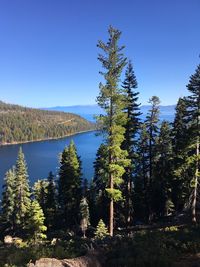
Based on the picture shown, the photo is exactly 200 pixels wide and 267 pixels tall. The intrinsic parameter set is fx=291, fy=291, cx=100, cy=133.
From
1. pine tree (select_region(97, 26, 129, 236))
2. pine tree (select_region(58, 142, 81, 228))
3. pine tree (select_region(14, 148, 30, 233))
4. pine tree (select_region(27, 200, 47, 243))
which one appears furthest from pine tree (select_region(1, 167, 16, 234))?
pine tree (select_region(97, 26, 129, 236))

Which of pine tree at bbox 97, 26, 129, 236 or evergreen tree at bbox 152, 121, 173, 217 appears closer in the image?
pine tree at bbox 97, 26, 129, 236

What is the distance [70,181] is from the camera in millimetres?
34844

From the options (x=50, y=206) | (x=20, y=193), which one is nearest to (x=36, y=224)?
(x=50, y=206)

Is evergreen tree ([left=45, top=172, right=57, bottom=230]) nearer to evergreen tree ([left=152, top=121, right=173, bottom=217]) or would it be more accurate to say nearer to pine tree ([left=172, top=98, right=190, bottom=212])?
evergreen tree ([left=152, top=121, right=173, bottom=217])

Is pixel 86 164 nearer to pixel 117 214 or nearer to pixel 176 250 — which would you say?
pixel 117 214

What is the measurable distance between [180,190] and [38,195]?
2034 centimetres

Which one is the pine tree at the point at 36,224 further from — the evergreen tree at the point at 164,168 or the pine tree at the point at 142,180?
the evergreen tree at the point at 164,168

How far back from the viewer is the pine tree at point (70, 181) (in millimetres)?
34812

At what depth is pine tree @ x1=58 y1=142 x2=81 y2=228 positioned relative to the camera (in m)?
34.8

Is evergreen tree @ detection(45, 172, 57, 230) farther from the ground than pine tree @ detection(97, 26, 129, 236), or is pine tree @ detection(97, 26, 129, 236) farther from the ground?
pine tree @ detection(97, 26, 129, 236)

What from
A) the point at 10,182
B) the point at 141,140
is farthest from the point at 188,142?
the point at 10,182

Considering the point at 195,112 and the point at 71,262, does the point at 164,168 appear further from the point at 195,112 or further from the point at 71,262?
the point at 71,262

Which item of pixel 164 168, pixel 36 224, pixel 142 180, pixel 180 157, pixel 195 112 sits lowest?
pixel 36 224

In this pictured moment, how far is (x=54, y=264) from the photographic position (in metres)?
7.80
